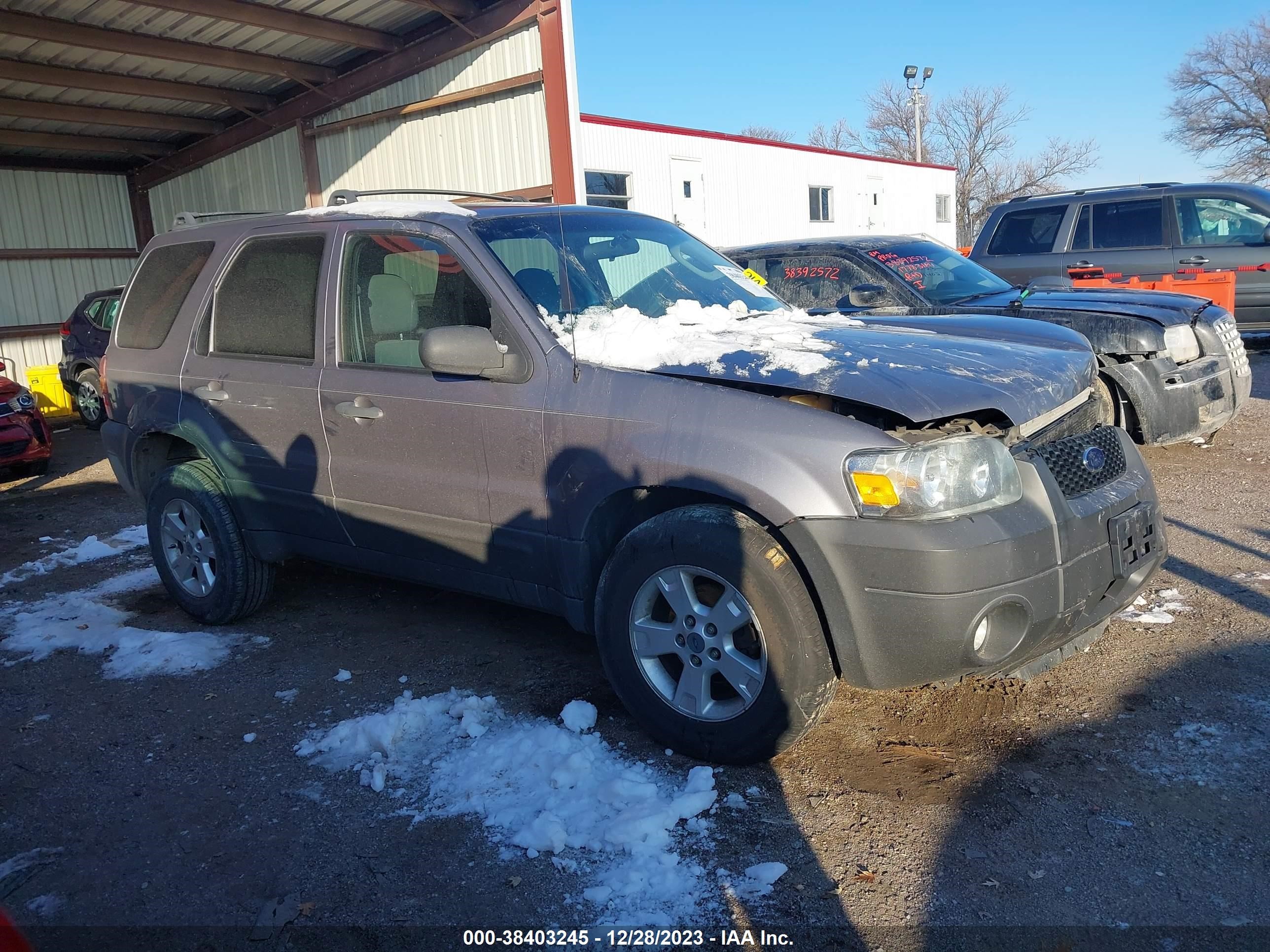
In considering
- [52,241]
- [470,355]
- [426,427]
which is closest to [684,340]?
[470,355]

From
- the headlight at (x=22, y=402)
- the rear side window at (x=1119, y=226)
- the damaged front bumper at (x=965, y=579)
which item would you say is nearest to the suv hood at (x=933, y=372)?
the damaged front bumper at (x=965, y=579)

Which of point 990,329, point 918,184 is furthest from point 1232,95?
point 990,329

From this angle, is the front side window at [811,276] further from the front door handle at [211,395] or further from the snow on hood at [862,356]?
the front door handle at [211,395]

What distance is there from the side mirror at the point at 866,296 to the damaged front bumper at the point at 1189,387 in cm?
149

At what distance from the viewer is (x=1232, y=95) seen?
1745 inches

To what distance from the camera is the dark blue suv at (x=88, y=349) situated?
13.3 meters

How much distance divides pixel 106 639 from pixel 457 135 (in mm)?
9513

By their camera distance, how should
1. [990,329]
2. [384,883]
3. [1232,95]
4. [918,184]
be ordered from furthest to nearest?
[1232,95] → [918,184] → [990,329] → [384,883]

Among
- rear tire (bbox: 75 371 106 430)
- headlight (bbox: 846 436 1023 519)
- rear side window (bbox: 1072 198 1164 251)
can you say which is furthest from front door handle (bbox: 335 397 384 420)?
rear tire (bbox: 75 371 106 430)

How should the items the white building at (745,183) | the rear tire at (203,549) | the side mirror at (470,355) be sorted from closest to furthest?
1. the side mirror at (470,355)
2. the rear tire at (203,549)
3. the white building at (745,183)

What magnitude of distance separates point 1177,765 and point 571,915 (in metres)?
1.95

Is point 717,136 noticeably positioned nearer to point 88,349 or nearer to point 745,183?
point 745,183

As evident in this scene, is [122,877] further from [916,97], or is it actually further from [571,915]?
[916,97]

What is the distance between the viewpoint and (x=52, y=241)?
17156 mm
